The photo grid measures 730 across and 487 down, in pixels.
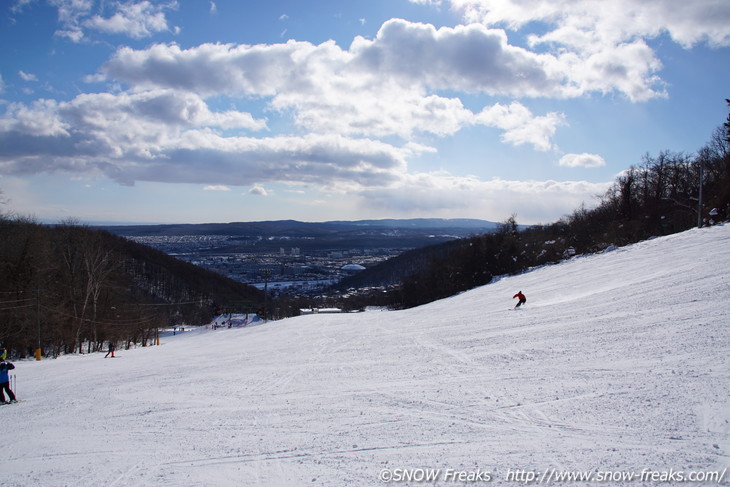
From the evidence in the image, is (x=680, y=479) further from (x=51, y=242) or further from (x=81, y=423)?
(x=51, y=242)

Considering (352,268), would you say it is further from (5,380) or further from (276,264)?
(5,380)

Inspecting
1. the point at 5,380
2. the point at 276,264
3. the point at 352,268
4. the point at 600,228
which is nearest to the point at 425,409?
the point at 5,380

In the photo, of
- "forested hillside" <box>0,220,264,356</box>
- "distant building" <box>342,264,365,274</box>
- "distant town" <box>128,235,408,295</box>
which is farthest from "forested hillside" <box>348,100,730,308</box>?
"distant building" <box>342,264,365,274</box>

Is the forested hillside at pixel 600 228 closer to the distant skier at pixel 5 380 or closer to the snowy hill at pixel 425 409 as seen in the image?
the snowy hill at pixel 425 409

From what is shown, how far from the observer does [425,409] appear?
9000 millimetres

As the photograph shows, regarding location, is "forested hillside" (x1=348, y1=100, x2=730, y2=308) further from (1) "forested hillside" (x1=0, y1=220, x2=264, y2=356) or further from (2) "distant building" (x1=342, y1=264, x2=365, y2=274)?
(2) "distant building" (x1=342, y1=264, x2=365, y2=274)

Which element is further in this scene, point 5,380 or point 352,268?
point 352,268

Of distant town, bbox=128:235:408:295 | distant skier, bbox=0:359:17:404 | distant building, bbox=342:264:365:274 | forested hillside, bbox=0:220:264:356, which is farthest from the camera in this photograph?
distant building, bbox=342:264:365:274

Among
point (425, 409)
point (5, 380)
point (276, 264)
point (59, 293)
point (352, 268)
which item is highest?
point (425, 409)

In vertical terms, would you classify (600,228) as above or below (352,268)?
above

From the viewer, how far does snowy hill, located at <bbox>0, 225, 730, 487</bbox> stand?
647 centimetres

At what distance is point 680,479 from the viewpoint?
214 inches

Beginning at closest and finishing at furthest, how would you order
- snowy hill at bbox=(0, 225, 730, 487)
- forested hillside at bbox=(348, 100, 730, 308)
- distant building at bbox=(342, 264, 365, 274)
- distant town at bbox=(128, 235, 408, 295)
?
snowy hill at bbox=(0, 225, 730, 487), forested hillside at bbox=(348, 100, 730, 308), distant town at bbox=(128, 235, 408, 295), distant building at bbox=(342, 264, 365, 274)

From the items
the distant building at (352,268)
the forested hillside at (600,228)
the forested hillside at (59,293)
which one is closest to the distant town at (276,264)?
the distant building at (352,268)
